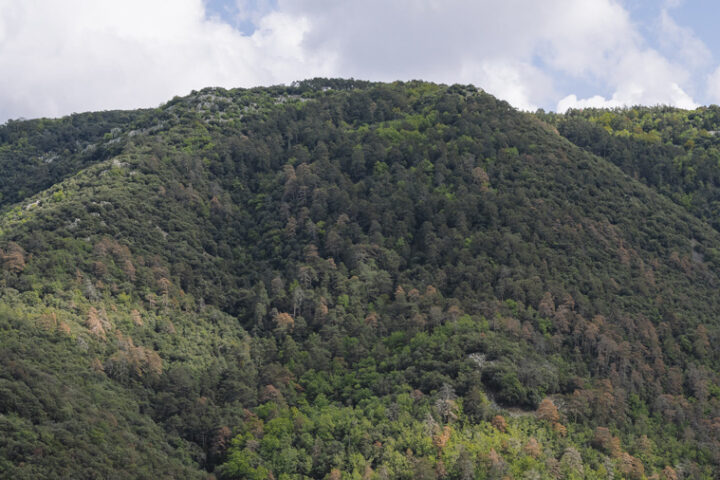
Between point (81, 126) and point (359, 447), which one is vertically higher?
point (81, 126)

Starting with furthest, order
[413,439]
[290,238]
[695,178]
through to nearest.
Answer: [695,178]
[290,238]
[413,439]

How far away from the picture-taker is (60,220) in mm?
107625

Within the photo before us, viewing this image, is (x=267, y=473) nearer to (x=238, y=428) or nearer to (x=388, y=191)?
(x=238, y=428)

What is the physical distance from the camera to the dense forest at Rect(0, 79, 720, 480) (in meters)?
79.2

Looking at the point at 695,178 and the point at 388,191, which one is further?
the point at 695,178

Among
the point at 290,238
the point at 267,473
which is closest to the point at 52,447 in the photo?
the point at 267,473

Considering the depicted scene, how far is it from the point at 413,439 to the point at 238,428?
23590 millimetres

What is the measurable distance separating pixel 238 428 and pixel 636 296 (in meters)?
69.6

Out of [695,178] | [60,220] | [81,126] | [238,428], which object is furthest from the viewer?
[81,126]

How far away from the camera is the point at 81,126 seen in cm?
19212

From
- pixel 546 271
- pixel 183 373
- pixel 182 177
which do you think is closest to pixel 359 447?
pixel 183 373

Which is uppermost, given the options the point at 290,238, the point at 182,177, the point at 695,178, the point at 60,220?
the point at 695,178

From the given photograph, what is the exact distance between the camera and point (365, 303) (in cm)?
11081

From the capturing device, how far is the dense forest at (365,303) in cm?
7919
